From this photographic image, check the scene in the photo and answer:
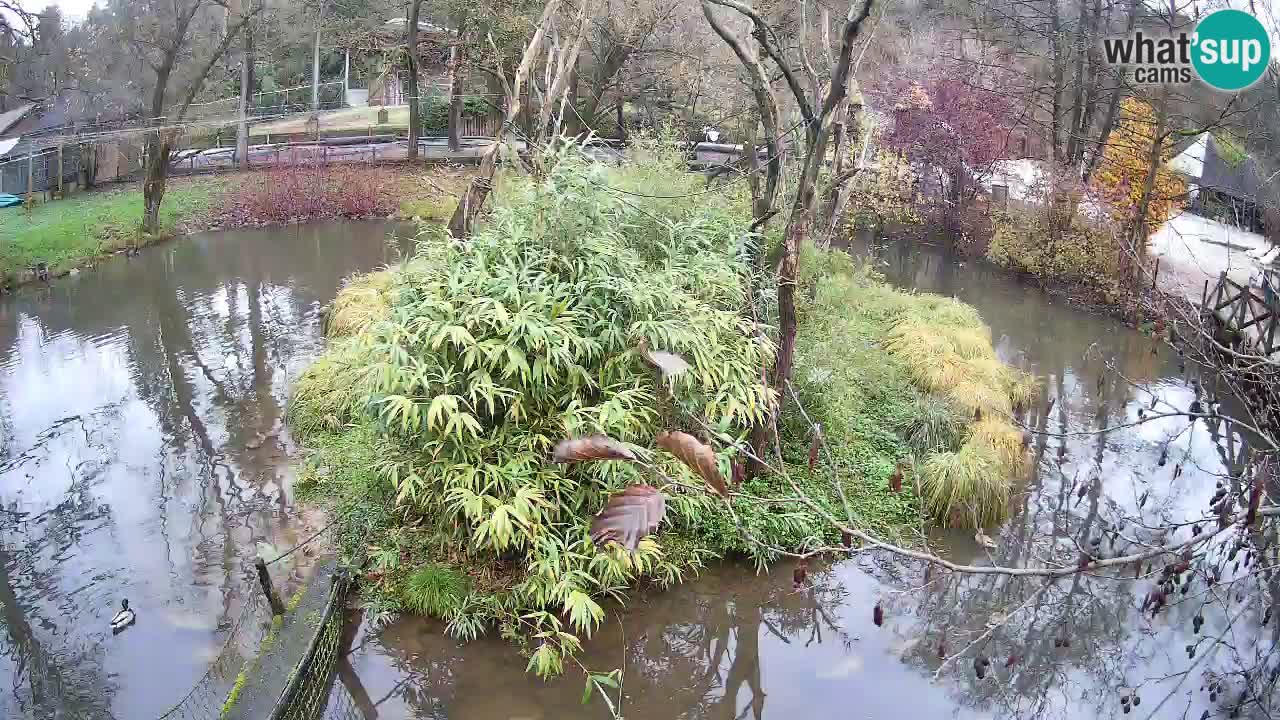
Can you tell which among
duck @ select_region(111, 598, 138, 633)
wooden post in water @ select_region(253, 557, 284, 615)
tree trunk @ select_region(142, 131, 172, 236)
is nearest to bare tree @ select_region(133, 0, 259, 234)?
tree trunk @ select_region(142, 131, 172, 236)

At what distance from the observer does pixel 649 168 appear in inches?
354

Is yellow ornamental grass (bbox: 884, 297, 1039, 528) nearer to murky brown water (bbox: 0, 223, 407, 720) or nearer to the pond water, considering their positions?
the pond water

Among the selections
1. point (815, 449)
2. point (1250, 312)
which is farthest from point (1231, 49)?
point (815, 449)

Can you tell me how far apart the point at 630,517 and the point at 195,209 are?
16930 mm

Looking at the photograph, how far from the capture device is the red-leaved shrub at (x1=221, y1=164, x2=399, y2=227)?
17.0 meters

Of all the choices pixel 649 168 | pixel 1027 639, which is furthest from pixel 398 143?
pixel 1027 639

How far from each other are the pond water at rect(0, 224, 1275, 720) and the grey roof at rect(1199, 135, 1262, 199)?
285cm

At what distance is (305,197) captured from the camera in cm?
1733

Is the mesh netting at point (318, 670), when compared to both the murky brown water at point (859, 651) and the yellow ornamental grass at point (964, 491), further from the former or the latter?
the yellow ornamental grass at point (964, 491)

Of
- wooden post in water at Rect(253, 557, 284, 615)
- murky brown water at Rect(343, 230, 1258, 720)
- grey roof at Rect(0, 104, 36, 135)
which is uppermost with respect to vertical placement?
grey roof at Rect(0, 104, 36, 135)

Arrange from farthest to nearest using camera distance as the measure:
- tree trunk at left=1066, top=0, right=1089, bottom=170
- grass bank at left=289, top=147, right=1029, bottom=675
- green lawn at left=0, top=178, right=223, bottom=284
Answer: tree trunk at left=1066, top=0, right=1089, bottom=170, green lawn at left=0, top=178, right=223, bottom=284, grass bank at left=289, top=147, right=1029, bottom=675

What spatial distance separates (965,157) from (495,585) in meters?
12.0

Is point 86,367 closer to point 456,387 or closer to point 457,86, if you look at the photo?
point 456,387

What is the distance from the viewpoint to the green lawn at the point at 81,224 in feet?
44.2
